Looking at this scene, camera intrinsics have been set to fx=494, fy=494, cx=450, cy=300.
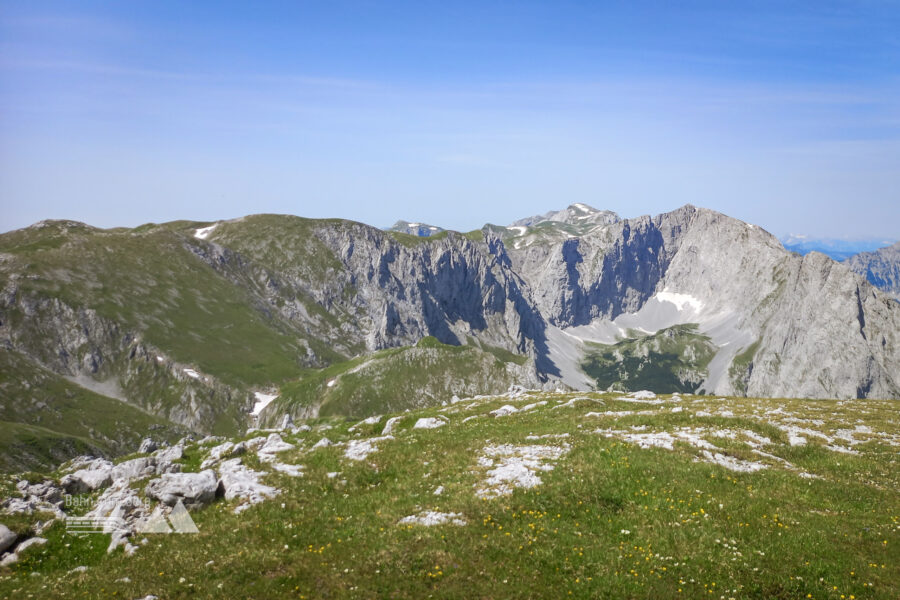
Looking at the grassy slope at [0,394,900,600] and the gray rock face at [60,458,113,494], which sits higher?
the grassy slope at [0,394,900,600]

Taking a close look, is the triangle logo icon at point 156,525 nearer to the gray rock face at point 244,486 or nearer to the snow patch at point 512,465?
the gray rock face at point 244,486

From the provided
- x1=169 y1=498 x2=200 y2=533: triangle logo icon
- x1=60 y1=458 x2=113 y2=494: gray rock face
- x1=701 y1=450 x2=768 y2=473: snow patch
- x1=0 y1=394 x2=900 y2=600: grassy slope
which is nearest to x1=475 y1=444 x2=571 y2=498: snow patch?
x1=0 y1=394 x2=900 y2=600: grassy slope

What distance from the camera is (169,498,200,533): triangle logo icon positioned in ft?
75.1

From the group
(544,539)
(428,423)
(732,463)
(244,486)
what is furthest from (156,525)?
(732,463)

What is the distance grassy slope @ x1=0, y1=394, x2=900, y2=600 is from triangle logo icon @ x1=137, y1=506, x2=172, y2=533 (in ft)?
4.08

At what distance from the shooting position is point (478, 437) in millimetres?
35469

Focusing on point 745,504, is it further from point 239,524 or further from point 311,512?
point 239,524

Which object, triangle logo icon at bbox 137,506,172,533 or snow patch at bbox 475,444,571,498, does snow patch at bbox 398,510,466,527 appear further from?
triangle logo icon at bbox 137,506,172,533

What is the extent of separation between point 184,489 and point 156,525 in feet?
6.87

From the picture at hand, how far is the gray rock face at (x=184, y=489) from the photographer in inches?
976

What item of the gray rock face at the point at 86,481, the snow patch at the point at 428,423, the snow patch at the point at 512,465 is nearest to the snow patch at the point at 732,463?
the snow patch at the point at 512,465

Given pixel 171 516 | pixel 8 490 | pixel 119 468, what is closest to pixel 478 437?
pixel 171 516

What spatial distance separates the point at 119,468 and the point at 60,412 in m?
204

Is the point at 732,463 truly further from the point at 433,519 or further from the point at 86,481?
the point at 86,481
